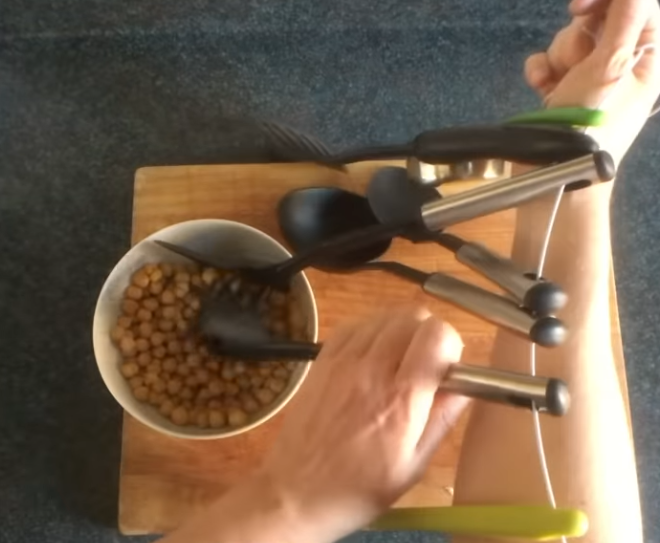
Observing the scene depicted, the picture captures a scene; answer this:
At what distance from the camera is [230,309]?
0.65 m

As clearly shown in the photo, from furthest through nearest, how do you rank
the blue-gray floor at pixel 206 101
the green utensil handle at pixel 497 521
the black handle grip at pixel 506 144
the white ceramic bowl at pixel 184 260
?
1. the blue-gray floor at pixel 206 101
2. the white ceramic bowl at pixel 184 260
3. the black handle grip at pixel 506 144
4. the green utensil handle at pixel 497 521

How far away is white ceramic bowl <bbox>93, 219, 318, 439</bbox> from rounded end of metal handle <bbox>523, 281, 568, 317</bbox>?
0.20 metres

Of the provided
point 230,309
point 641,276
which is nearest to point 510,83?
point 641,276

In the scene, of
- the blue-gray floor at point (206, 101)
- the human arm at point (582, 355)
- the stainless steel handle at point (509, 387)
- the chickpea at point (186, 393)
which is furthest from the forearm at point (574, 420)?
the blue-gray floor at point (206, 101)

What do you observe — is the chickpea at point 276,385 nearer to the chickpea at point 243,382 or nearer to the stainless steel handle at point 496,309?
the chickpea at point 243,382

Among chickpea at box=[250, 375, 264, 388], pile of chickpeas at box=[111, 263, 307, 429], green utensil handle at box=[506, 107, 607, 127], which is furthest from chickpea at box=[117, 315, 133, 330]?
→ green utensil handle at box=[506, 107, 607, 127]

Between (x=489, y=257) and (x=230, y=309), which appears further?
(x=230, y=309)

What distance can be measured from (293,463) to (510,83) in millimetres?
664

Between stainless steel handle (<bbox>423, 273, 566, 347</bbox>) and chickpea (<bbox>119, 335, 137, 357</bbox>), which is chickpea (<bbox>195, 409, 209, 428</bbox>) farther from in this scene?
stainless steel handle (<bbox>423, 273, 566, 347</bbox>)

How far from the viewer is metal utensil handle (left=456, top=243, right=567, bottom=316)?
0.44 meters

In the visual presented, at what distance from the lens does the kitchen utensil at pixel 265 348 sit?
433 mm

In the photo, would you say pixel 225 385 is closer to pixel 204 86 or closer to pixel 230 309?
pixel 230 309

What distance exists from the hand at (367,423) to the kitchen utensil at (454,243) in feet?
0.16

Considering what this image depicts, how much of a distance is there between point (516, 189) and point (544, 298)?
8 cm
